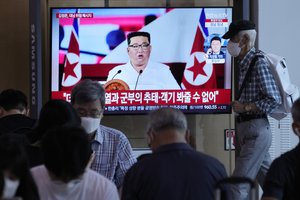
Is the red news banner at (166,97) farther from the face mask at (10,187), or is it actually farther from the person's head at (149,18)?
the face mask at (10,187)

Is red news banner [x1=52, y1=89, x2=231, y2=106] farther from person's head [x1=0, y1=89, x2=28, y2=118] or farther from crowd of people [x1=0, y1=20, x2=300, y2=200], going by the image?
crowd of people [x1=0, y1=20, x2=300, y2=200]

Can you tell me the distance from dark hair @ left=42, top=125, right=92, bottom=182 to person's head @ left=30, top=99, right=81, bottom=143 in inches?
24.5

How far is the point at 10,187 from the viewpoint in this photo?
102 inches

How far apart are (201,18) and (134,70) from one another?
849 millimetres

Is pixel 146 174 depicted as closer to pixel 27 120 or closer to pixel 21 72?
pixel 27 120

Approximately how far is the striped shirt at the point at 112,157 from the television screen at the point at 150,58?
2724mm

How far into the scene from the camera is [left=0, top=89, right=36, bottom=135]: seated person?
5.02 meters

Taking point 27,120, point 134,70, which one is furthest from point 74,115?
point 134,70

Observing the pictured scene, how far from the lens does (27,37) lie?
25.5 ft

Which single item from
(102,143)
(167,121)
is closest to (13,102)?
(102,143)

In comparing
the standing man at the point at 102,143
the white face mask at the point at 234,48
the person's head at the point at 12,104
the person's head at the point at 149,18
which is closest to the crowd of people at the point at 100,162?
the standing man at the point at 102,143

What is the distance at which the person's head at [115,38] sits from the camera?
23.8 ft

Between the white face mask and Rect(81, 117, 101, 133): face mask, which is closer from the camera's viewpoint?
Rect(81, 117, 101, 133): face mask

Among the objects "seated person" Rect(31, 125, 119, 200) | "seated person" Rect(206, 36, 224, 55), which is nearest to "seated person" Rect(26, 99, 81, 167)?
"seated person" Rect(31, 125, 119, 200)
